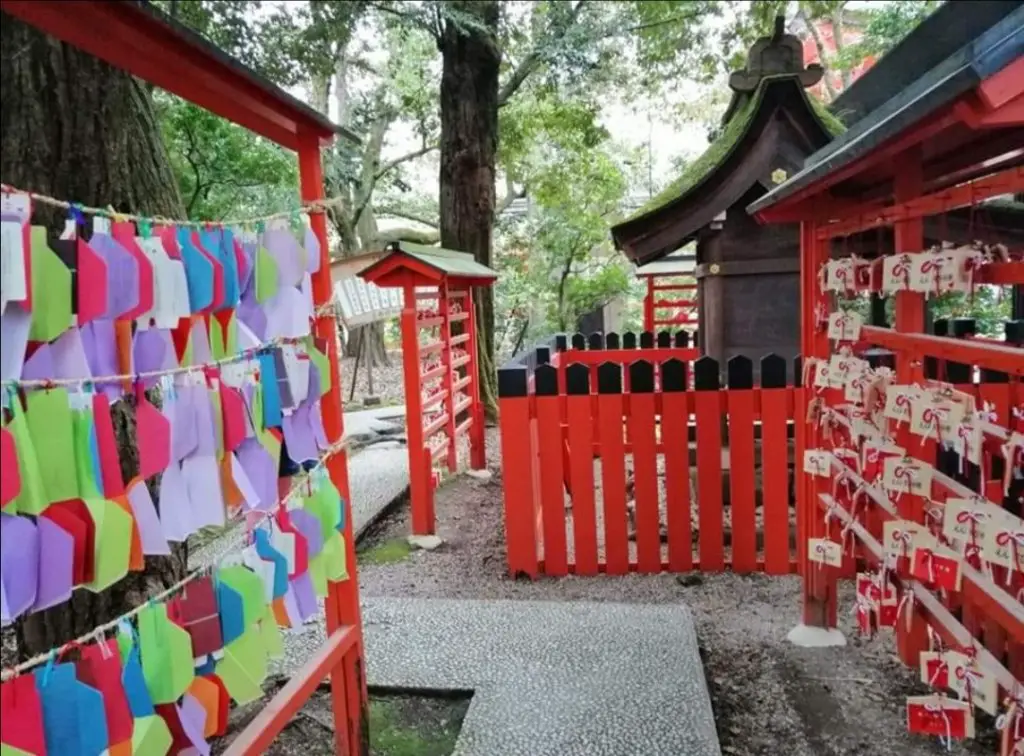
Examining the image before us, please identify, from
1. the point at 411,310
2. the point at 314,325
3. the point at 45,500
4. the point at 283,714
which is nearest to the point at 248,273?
the point at 314,325

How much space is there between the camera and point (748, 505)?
14.3 feet

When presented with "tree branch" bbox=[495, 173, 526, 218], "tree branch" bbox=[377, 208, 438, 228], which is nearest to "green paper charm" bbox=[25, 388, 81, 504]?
"tree branch" bbox=[495, 173, 526, 218]

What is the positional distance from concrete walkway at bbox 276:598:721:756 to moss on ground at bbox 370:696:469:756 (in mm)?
72

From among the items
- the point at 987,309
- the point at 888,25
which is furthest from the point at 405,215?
the point at 987,309

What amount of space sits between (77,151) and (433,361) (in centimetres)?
507

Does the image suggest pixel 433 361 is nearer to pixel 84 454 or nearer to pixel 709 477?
pixel 709 477

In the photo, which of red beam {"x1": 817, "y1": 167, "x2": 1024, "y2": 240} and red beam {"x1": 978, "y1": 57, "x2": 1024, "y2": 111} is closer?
red beam {"x1": 978, "y1": 57, "x2": 1024, "y2": 111}

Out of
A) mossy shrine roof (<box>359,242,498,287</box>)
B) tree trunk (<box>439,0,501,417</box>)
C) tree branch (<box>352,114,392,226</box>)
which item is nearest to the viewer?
mossy shrine roof (<box>359,242,498,287</box>)

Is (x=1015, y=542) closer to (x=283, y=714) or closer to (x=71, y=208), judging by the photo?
(x=283, y=714)

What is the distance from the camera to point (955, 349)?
7.23 ft

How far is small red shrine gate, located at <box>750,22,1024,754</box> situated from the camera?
6.09 feet

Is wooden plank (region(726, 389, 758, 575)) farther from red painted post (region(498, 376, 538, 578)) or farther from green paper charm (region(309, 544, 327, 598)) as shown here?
green paper charm (region(309, 544, 327, 598))

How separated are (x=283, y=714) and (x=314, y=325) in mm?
1051

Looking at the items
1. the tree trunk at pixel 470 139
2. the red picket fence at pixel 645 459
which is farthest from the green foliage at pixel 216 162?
the red picket fence at pixel 645 459
